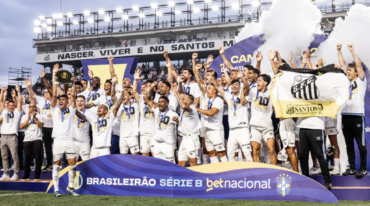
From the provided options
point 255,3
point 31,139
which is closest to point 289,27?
point 31,139

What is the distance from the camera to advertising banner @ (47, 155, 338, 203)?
6359 millimetres

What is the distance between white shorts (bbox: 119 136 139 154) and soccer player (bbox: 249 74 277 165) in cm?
249

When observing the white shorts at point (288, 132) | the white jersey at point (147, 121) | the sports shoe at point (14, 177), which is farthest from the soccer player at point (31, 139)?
the white shorts at point (288, 132)

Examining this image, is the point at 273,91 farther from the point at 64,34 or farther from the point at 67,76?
the point at 64,34

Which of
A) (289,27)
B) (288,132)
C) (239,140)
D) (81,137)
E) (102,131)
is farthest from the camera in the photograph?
(289,27)

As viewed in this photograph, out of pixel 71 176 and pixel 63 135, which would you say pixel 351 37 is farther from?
pixel 71 176

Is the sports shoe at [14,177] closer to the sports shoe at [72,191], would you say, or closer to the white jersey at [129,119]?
the sports shoe at [72,191]

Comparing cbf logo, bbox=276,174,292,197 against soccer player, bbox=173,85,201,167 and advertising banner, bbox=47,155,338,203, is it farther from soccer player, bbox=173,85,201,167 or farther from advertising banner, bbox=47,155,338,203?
soccer player, bbox=173,85,201,167

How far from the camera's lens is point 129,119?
344 inches

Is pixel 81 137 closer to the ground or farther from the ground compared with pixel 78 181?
farther from the ground

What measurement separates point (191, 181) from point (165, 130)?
1375mm

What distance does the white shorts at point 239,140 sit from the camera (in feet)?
24.8

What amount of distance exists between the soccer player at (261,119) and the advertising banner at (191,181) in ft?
2.66

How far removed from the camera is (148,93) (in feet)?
27.8
